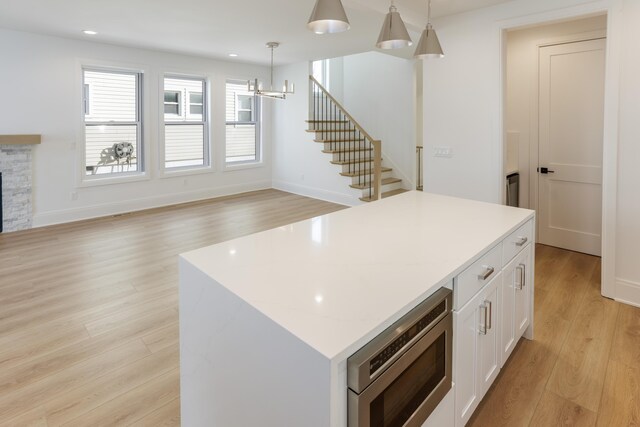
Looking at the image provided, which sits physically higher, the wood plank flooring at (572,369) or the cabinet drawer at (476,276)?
the cabinet drawer at (476,276)

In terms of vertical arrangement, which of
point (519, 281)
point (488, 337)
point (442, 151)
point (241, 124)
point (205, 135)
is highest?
point (241, 124)

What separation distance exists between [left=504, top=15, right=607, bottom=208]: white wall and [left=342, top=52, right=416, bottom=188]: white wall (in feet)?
9.30

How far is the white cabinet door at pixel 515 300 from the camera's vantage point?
212 centimetres

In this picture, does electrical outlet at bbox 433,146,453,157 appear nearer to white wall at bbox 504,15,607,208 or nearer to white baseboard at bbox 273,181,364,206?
white wall at bbox 504,15,607,208

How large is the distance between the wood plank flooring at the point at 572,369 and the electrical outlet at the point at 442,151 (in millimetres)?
Answer: 1680

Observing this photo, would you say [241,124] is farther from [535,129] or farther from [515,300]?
[515,300]

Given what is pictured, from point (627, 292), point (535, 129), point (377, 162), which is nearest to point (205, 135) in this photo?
point (377, 162)

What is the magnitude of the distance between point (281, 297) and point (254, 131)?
7475 mm

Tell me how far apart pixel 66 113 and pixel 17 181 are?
3.78ft

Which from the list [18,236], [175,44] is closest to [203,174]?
[175,44]

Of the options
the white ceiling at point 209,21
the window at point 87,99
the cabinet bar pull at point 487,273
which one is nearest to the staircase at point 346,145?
the white ceiling at point 209,21

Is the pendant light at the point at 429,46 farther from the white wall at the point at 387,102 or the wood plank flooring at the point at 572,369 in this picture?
the white wall at the point at 387,102

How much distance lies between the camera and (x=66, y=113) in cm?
563

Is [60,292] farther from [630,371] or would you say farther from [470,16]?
[470,16]
